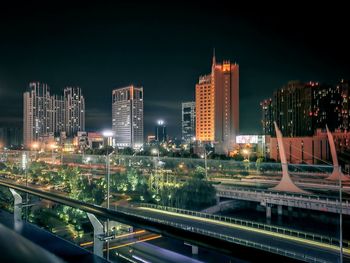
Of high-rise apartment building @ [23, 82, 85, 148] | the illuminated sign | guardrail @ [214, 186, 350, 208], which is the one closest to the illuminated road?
guardrail @ [214, 186, 350, 208]

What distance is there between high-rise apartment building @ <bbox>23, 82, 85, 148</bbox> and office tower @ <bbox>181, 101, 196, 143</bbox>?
89.5 feet

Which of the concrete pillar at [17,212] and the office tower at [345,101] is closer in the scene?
the concrete pillar at [17,212]

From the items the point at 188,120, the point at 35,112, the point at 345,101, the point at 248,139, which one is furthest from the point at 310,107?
the point at 35,112

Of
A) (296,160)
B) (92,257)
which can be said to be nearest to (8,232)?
(92,257)

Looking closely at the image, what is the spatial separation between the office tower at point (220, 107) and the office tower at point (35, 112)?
1477 inches

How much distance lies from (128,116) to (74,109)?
15.2 meters

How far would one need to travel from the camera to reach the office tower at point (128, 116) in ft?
306

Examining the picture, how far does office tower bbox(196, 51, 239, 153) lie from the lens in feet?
195

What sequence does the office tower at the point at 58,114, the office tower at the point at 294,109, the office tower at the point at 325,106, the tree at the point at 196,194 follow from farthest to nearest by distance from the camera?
1. the office tower at the point at 58,114
2. the office tower at the point at 325,106
3. the office tower at the point at 294,109
4. the tree at the point at 196,194

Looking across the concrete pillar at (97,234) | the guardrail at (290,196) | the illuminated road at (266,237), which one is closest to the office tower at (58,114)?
the guardrail at (290,196)

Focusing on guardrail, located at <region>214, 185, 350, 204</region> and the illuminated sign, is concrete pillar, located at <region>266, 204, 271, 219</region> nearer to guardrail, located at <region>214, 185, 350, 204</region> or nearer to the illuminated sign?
guardrail, located at <region>214, 185, 350, 204</region>

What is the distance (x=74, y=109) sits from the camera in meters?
84.9

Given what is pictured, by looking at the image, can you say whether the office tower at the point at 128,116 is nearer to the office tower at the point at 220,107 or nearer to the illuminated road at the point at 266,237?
the office tower at the point at 220,107

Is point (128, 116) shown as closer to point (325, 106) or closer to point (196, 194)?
point (325, 106)
